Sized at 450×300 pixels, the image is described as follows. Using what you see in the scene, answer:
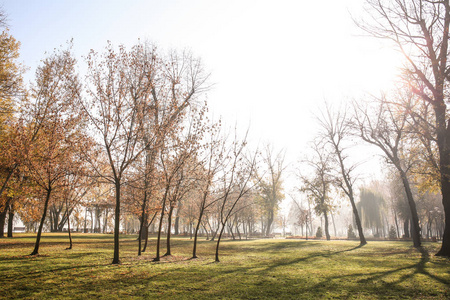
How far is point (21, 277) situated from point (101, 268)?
2732mm

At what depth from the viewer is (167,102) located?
47.2ft

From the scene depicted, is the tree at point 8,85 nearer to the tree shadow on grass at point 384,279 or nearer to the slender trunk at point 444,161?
the tree shadow on grass at point 384,279

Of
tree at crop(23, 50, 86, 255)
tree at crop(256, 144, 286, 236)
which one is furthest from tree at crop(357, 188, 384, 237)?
tree at crop(23, 50, 86, 255)

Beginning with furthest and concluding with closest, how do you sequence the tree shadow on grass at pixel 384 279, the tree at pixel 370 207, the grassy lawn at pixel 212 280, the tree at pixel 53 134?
the tree at pixel 370 207, the tree at pixel 53 134, the tree shadow on grass at pixel 384 279, the grassy lawn at pixel 212 280

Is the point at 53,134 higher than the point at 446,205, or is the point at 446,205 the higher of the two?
the point at 53,134

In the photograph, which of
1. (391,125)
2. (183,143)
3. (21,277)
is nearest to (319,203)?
(391,125)

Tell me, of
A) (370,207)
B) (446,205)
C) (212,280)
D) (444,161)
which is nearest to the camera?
(212,280)

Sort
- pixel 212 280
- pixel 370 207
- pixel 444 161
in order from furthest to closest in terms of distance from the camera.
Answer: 1. pixel 370 207
2. pixel 444 161
3. pixel 212 280

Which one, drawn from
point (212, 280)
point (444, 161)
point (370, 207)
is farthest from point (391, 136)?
point (370, 207)

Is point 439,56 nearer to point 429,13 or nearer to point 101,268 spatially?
point 429,13

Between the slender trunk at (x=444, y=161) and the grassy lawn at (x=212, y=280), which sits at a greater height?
the slender trunk at (x=444, y=161)

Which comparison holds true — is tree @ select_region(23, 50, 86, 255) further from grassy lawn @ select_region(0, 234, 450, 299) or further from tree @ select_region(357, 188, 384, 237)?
tree @ select_region(357, 188, 384, 237)

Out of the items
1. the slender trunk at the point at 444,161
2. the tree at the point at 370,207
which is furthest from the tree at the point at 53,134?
the tree at the point at 370,207

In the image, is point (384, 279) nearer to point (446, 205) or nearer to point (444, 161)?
point (446, 205)
